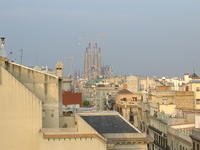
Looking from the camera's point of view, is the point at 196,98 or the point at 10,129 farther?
the point at 196,98

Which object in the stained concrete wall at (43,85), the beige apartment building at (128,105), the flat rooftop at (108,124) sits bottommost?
the beige apartment building at (128,105)

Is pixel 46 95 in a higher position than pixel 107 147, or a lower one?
higher

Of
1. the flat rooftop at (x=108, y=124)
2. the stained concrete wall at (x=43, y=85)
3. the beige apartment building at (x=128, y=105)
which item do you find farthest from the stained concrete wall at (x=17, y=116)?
the beige apartment building at (x=128, y=105)

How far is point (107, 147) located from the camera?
937 inches

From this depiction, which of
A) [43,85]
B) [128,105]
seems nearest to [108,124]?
[43,85]

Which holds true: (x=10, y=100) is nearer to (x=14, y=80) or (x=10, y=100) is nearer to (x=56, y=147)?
(x=14, y=80)

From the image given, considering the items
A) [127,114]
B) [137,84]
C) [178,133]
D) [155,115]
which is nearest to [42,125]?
[178,133]

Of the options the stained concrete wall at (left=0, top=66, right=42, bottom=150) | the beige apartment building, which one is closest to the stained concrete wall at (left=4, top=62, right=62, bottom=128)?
the stained concrete wall at (left=0, top=66, right=42, bottom=150)

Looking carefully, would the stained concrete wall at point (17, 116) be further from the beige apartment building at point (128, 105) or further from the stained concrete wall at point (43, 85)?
the beige apartment building at point (128, 105)

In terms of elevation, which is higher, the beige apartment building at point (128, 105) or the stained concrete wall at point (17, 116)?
the stained concrete wall at point (17, 116)

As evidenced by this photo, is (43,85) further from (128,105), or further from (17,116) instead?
(128,105)

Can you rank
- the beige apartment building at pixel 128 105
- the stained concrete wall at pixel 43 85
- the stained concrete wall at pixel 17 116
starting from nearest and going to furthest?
the stained concrete wall at pixel 17 116 < the stained concrete wall at pixel 43 85 < the beige apartment building at pixel 128 105

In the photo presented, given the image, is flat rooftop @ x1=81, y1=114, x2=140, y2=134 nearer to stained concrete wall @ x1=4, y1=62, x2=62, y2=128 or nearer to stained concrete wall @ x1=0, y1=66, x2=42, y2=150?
stained concrete wall @ x1=4, y1=62, x2=62, y2=128

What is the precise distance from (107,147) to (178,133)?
43.4m
